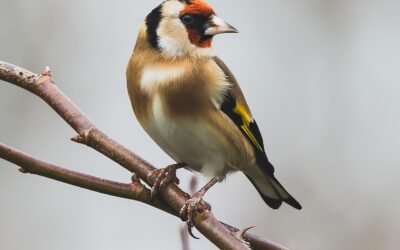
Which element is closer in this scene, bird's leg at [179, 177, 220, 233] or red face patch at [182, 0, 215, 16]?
bird's leg at [179, 177, 220, 233]

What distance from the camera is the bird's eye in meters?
3.50

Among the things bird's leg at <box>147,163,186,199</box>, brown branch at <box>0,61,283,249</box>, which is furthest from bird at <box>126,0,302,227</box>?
brown branch at <box>0,61,283,249</box>

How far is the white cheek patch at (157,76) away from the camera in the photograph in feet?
10.6

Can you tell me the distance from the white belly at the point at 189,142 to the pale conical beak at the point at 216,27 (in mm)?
412

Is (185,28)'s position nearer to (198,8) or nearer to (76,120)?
(198,8)

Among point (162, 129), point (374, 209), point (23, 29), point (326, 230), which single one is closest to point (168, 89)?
point (162, 129)

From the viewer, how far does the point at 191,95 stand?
127 inches

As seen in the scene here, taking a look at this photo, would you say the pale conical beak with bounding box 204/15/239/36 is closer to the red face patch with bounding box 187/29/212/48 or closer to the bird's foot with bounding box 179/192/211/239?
the red face patch with bounding box 187/29/212/48

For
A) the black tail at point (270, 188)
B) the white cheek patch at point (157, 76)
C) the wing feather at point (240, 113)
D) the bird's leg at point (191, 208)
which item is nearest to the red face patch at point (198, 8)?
the wing feather at point (240, 113)

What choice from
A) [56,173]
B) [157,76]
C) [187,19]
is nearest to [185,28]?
[187,19]

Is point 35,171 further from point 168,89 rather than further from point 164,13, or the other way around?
point 164,13

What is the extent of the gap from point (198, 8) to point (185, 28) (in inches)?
4.0

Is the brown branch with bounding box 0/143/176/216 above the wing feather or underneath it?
above

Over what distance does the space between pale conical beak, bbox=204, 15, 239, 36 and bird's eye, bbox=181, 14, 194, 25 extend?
8 centimetres
